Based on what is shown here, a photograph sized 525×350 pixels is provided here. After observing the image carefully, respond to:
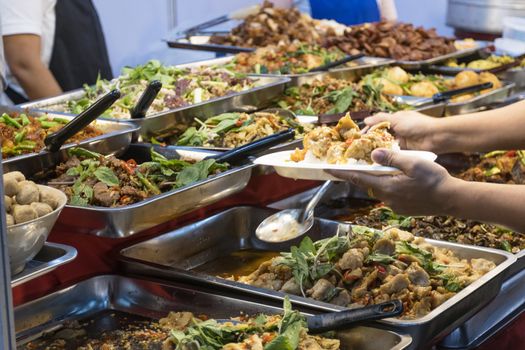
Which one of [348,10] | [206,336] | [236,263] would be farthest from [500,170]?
[348,10]

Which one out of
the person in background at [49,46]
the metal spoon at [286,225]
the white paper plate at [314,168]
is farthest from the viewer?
the person in background at [49,46]

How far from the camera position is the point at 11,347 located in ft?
4.30

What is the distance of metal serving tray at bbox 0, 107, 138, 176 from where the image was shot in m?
2.55

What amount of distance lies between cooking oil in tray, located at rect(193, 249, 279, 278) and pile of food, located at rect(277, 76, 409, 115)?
1.03 meters

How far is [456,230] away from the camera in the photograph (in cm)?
284

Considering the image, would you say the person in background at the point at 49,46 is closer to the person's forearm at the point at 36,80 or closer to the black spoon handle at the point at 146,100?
the person's forearm at the point at 36,80

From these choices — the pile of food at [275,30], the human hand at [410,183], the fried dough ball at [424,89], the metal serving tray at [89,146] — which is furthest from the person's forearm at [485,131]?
the pile of food at [275,30]

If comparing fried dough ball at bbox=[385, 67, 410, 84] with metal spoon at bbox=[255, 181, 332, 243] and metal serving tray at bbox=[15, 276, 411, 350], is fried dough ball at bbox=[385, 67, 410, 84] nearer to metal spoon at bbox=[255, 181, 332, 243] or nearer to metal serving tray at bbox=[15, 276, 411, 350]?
metal spoon at bbox=[255, 181, 332, 243]

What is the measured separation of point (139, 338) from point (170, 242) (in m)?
0.54

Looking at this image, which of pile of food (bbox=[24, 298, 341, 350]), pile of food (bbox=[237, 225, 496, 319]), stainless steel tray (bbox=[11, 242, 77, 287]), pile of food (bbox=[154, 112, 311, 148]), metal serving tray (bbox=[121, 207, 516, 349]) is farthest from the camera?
pile of food (bbox=[154, 112, 311, 148])

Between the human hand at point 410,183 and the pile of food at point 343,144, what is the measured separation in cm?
7

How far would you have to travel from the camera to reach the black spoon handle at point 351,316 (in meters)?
1.94

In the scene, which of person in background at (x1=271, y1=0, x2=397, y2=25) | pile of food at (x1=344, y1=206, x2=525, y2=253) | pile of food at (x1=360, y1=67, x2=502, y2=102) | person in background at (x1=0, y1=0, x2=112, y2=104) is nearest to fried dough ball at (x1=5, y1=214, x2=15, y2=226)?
pile of food at (x1=344, y1=206, x2=525, y2=253)

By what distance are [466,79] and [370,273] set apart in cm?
256
